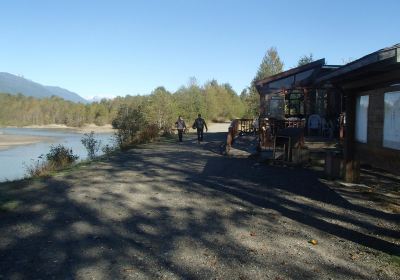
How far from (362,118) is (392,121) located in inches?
104

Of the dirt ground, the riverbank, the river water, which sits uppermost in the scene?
the dirt ground

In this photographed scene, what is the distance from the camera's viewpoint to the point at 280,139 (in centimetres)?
1537

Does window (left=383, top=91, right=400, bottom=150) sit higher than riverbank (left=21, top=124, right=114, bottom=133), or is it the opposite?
window (left=383, top=91, right=400, bottom=150)

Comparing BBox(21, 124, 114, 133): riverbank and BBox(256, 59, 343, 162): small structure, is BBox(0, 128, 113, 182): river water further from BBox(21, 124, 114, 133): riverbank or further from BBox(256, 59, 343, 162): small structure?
BBox(21, 124, 114, 133): riverbank

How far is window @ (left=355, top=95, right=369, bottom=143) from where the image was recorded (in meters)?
11.2

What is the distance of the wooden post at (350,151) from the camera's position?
1029 centimetres

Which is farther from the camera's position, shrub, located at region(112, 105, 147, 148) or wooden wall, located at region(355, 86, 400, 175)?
shrub, located at region(112, 105, 147, 148)

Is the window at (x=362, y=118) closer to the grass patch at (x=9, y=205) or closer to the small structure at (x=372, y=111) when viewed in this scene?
the small structure at (x=372, y=111)

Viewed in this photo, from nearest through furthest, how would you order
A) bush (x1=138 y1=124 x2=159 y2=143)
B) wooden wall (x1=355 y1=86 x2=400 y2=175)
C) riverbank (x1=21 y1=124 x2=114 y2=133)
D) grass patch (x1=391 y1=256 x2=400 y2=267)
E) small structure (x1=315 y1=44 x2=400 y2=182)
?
grass patch (x1=391 y1=256 x2=400 y2=267) → small structure (x1=315 y1=44 x2=400 y2=182) → wooden wall (x1=355 y1=86 x2=400 y2=175) → bush (x1=138 y1=124 x2=159 y2=143) → riverbank (x1=21 y1=124 x2=114 y2=133)

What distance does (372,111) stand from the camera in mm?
10656

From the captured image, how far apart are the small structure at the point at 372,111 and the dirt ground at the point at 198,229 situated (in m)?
0.68

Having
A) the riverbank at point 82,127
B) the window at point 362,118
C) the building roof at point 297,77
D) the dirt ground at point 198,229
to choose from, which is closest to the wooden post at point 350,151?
the dirt ground at point 198,229

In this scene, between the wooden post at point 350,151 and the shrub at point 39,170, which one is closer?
the wooden post at point 350,151

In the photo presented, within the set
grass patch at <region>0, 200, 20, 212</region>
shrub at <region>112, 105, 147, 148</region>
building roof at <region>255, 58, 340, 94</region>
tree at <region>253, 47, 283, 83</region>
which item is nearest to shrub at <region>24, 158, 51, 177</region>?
grass patch at <region>0, 200, 20, 212</region>
